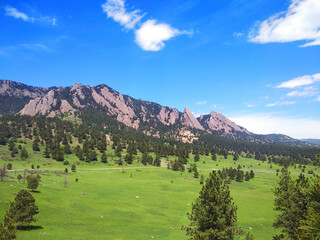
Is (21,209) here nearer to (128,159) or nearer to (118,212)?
(118,212)

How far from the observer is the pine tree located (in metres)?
28.0

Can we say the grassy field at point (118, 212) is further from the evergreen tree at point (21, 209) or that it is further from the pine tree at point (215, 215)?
the pine tree at point (215, 215)

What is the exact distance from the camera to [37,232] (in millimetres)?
36438

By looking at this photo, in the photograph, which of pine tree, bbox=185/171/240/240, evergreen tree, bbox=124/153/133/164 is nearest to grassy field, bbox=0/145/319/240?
pine tree, bbox=185/171/240/240

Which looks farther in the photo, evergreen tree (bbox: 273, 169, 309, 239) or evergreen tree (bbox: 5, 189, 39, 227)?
evergreen tree (bbox: 273, 169, 309, 239)

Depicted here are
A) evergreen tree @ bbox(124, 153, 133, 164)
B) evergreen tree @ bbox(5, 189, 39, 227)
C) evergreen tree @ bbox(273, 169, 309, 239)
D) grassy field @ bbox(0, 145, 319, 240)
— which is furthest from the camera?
evergreen tree @ bbox(124, 153, 133, 164)

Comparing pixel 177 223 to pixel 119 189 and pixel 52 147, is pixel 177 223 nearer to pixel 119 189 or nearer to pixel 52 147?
pixel 119 189

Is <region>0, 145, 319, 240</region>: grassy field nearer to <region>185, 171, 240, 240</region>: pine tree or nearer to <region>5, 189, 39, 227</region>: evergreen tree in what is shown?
→ <region>5, 189, 39, 227</region>: evergreen tree

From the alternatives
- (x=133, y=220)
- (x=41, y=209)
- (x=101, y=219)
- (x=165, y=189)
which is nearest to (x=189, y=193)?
(x=165, y=189)

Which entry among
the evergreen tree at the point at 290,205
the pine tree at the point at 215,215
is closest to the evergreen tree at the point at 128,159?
the evergreen tree at the point at 290,205

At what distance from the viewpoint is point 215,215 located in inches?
1139

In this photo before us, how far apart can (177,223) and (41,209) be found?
35266 millimetres

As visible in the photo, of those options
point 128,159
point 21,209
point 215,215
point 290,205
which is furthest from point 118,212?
point 128,159

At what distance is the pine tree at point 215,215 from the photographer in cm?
2800
